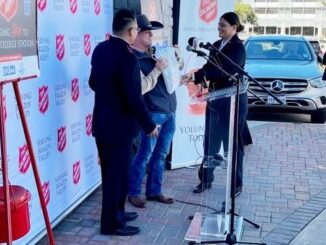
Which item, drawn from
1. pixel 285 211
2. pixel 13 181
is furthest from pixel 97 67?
pixel 285 211

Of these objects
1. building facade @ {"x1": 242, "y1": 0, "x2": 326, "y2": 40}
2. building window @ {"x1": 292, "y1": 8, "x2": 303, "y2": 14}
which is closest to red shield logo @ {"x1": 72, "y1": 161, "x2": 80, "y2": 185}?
building facade @ {"x1": 242, "y1": 0, "x2": 326, "y2": 40}

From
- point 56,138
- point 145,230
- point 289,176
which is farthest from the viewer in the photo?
point 289,176

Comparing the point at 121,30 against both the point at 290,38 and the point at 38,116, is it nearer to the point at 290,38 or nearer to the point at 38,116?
the point at 38,116

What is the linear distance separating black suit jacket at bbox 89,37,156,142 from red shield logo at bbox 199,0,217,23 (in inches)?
94.5

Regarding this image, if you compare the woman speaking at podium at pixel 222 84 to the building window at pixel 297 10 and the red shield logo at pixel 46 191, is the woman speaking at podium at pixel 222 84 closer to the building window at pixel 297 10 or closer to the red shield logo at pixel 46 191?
the red shield logo at pixel 46 191

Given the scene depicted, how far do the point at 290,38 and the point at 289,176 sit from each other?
5825 mm

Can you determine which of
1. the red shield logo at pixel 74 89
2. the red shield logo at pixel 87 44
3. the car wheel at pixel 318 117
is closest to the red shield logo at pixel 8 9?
the red shield logo at pixel 74 89

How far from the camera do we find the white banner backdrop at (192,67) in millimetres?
5863

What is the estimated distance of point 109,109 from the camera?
3.86 m

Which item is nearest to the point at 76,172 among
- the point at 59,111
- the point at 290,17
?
the point at 59,111

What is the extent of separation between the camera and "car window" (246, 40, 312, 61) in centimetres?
1054

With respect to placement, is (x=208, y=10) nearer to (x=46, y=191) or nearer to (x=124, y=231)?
A: (x=124, y=231)

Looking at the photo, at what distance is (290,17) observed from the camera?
256ft

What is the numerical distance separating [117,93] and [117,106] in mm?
101
